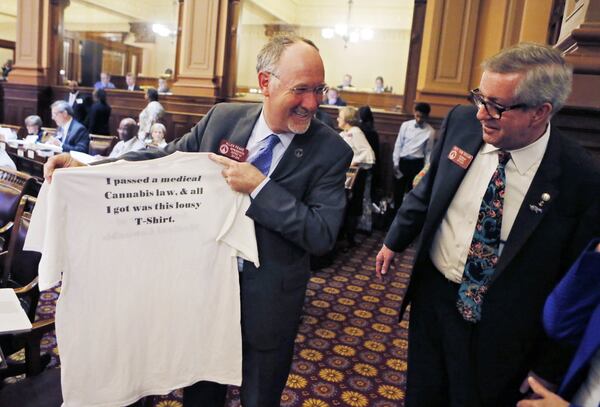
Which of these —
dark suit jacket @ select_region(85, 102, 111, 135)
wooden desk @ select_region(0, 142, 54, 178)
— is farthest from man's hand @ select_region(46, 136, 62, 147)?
dark suit jacket @ select_region(85, 102, 111, 135)

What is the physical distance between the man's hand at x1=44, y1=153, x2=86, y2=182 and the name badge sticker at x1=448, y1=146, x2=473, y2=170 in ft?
3.67

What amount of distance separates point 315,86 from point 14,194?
1.75 meters

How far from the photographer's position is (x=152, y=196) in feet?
4.42

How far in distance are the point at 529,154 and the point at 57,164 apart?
1332mm

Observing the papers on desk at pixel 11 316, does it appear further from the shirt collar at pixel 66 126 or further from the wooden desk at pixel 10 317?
the shirt collar at pixel 66 126

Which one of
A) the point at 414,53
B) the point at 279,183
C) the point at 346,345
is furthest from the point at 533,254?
the point at 414,53

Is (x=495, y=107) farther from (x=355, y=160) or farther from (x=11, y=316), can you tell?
(x=355, y=160)

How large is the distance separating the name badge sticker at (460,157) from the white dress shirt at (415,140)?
178 inches

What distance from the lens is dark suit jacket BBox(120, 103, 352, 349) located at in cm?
137

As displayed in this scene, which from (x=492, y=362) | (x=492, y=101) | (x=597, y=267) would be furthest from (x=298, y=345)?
(x=597, y=267)

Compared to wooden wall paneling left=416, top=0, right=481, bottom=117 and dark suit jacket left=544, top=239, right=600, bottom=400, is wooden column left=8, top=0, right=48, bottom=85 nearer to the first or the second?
wooden wall paneling left=416, top=0, right=481, bottom=117

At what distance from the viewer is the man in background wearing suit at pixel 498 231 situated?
1.33m

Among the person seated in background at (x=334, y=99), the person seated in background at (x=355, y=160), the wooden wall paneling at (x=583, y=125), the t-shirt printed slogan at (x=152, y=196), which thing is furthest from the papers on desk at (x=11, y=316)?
the person seated in background at (x=334, y=99)

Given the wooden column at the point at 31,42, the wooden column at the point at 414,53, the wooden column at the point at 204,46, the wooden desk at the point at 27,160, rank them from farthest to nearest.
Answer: the wooden column at the point at 31,42 → the wooden column at the point at 204,46 → the wooden column at the point at 414,53 → the wooden desk at the point at 27,160
